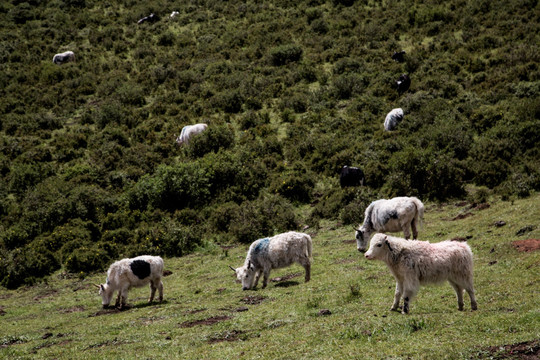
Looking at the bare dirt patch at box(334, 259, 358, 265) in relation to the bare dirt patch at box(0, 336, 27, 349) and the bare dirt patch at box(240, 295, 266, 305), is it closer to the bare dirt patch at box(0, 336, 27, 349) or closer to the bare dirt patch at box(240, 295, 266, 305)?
the bare dirt patch at box(240, 295, 266, 305)

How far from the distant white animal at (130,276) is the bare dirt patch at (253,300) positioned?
12.3 ft

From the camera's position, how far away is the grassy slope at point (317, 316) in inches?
347

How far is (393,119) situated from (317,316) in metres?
25.3

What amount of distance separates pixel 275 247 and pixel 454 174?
1449 cm

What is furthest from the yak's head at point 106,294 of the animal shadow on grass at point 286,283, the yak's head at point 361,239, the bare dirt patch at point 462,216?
the bare dirt patch at point 462,216

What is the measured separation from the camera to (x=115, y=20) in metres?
67.7

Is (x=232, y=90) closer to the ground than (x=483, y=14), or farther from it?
closer to the ground

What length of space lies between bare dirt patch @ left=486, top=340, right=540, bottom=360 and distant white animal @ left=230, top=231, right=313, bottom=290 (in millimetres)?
9276

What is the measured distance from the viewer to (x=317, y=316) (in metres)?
11.8

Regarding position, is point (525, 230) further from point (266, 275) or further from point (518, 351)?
point (518, 351)

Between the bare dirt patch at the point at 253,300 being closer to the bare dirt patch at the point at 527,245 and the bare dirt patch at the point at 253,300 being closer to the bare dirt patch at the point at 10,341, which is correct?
the bare dirt patch at the point at 10,341

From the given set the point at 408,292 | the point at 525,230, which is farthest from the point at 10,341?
the point at 525,230

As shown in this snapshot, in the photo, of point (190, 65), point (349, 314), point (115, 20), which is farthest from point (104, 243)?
point (115, 20)

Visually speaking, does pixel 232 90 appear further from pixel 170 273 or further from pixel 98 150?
pixel 170 273
